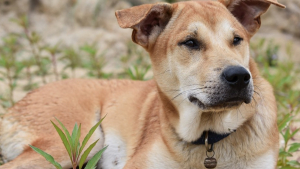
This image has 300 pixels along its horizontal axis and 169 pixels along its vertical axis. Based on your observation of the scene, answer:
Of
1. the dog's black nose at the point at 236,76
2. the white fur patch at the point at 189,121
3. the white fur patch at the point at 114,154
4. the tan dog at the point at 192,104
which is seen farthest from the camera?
the white fur patch at the point at 114,154

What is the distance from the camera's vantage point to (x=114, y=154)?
3.69 metres

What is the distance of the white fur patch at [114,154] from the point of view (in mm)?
3625

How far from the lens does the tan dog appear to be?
2.63 m

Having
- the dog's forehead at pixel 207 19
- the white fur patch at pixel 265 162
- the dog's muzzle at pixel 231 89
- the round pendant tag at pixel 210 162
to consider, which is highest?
the dog's forehead at pixel 207 19

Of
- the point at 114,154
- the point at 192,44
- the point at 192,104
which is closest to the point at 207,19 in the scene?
the point at 192,44

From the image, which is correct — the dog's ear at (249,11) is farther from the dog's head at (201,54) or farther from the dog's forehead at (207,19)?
the dog's forehead at (207,19)

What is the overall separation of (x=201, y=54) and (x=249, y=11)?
0.71 metres

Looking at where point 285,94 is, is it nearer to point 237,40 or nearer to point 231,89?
point 237,40

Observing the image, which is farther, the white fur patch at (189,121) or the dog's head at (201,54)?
the white fur patch at (189,121)

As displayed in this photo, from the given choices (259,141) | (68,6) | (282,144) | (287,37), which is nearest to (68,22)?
(68,6)

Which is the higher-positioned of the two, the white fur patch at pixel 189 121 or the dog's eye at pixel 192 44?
the dog's eye at pixel 192 44

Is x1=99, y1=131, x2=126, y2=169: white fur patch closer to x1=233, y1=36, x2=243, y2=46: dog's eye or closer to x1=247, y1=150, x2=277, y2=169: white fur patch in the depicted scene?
x1=247, y1=150, x2=277, y2=169: white fur patch

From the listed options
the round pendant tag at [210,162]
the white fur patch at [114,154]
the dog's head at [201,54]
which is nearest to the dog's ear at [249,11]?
the dog's head at [201,54]

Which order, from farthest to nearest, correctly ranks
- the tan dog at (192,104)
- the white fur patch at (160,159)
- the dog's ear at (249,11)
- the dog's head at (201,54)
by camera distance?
1. the dog's ear at (249,11)
2. the white fur patch at (160,159)
3. the tan dog at (192,104)
4. the dog's head at (201,54)
